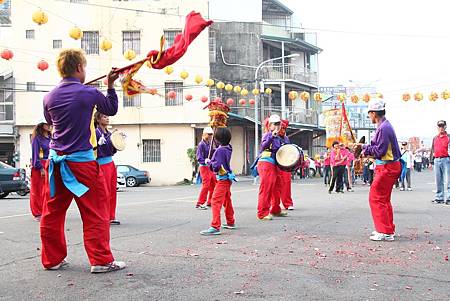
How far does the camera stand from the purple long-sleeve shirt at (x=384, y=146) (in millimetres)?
8000

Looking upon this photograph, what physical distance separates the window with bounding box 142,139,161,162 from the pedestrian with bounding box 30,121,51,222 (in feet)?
87.6

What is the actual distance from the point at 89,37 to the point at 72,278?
32984 mm

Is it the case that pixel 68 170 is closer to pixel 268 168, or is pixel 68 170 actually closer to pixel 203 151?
pixel 268 168

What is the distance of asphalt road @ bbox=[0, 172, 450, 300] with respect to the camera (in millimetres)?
4777

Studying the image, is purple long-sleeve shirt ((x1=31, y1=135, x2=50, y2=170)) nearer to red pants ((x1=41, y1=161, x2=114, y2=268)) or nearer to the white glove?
the white glove

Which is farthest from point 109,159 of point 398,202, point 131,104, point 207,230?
point 131,104

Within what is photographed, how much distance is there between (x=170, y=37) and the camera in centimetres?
3666

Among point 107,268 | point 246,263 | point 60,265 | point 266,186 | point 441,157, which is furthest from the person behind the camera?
point 441,157

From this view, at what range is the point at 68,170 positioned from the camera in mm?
5543

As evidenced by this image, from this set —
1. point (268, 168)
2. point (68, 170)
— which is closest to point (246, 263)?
point (68, 170)

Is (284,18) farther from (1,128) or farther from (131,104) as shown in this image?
(1,128)

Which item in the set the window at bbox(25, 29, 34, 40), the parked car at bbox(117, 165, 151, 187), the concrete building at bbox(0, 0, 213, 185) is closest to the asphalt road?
the parked car at bbox(117, 165, 151, 187)

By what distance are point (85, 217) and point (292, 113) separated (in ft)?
132

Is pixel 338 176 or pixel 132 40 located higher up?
pixel 132 40
